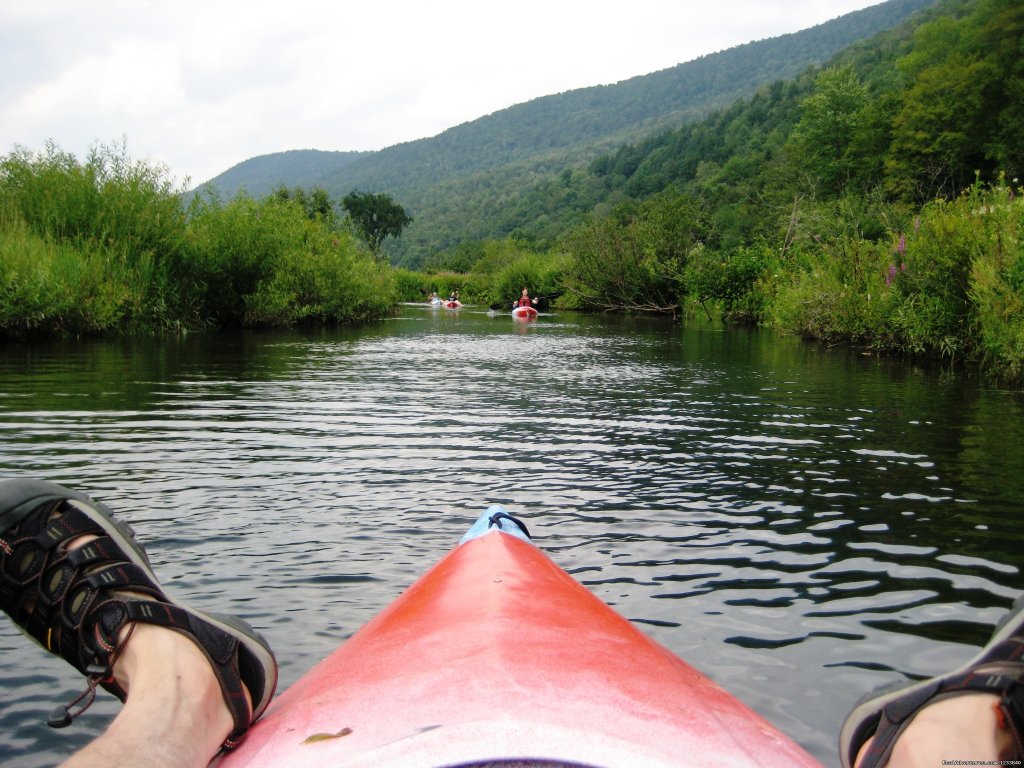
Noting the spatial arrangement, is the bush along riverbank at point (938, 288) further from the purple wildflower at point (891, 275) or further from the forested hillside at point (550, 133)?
the forested hillside at point (550, 133)

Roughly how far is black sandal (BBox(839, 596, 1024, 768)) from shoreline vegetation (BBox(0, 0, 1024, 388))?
10.9 meters

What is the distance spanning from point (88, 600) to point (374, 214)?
10658 centimetres

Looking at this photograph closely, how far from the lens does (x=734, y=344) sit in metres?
19.6

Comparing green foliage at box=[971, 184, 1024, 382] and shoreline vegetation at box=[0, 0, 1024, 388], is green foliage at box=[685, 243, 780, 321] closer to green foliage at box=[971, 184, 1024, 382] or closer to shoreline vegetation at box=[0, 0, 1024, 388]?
shoreline vegetation at box=[0, 0, 1024, 388]

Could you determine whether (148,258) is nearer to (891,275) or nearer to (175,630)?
(891,275)

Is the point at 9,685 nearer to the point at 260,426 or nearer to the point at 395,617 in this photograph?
the point at 395,617

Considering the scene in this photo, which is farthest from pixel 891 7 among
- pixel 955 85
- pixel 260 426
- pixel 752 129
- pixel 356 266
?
pixel 260 426

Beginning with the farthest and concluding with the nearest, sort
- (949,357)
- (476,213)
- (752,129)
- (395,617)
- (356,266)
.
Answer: (476,213)
(752,129)
(356,266)
(949,357)
(395,617)

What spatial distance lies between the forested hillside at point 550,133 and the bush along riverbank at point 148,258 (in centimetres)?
9703

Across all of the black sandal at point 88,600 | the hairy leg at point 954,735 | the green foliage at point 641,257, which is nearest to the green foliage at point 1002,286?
the hairy leg at point 954,735

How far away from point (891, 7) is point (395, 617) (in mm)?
187455

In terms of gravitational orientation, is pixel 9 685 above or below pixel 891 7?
below

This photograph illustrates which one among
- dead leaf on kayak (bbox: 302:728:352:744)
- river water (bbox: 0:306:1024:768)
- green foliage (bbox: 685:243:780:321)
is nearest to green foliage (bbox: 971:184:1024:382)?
river water (bbox: 0:306:1024:768)

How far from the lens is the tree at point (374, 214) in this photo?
4057 inches
